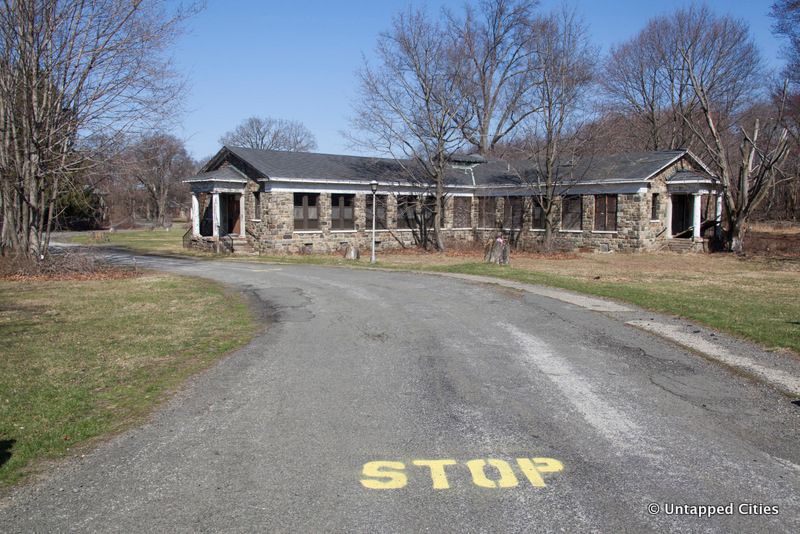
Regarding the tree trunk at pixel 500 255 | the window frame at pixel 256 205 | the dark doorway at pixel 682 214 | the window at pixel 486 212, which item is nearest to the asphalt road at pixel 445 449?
the tree trunk at pixel 500 255

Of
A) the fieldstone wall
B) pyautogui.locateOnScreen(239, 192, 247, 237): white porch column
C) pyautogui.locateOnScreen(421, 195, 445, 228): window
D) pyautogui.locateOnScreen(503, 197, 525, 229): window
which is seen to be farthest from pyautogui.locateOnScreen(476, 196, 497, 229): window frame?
pyautogui.locateOnScreen(239, 192, 247, 237): white porch column

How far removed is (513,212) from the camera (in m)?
36.1

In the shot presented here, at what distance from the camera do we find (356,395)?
6.82 metres

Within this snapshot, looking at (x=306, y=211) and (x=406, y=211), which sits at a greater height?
(x=406, y=211)

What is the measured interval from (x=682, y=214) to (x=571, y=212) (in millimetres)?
6184

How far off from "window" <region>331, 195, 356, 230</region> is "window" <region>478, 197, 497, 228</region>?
27.9 feet

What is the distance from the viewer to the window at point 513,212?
117 ft

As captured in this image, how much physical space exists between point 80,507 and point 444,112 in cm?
2961

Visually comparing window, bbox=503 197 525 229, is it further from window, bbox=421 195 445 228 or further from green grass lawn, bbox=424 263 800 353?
green grass lawn, bbox=424 263 800 353

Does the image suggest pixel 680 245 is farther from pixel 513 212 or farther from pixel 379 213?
pixel 379 213

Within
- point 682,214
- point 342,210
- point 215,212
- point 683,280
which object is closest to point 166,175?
point 215,212

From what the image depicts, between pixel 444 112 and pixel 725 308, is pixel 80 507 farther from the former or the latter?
pixel 444 112

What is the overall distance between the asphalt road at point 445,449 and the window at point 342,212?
24064mm

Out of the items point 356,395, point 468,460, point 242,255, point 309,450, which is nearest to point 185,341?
point 356,395
